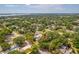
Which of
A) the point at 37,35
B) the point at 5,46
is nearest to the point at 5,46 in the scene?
the point at 5,46

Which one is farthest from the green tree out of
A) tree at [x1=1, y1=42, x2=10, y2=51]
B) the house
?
the house

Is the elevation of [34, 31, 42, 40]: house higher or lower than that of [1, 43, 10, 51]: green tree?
higher

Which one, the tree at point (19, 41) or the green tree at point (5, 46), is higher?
the tree at point (19, 41)

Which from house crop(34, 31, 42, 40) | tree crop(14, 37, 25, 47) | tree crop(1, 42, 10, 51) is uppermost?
house crop(34, 31, 42, 40)

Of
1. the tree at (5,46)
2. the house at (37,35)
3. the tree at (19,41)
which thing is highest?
the house at (37,35)

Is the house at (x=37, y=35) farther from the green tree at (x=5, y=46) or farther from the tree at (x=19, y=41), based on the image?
the green tree at (x=5, y=46)

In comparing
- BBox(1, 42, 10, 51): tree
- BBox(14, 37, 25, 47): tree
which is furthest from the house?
BBox(1, 42, 10, 51): tree

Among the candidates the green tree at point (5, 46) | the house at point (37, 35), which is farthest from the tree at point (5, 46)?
the house at point (37, 35)

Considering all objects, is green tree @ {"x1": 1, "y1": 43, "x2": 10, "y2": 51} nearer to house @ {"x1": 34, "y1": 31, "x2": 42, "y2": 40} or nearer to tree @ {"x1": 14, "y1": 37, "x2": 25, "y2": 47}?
tree @ {"x1": 14, "y1": 37, "x2": 25, "y2": 47}

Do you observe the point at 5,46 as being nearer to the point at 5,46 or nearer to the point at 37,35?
the point at 5,46
